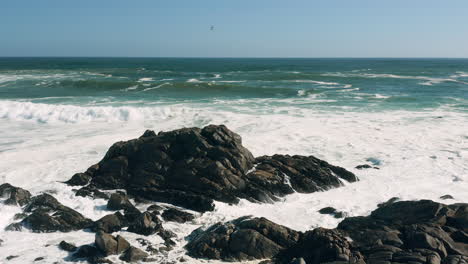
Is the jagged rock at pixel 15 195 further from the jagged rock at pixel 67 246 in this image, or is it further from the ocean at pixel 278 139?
the jagged rock at pixel 67 246

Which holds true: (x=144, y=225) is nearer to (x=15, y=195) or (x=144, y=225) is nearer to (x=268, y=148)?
(x=15, y=195)

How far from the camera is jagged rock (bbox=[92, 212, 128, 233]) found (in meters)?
10.5

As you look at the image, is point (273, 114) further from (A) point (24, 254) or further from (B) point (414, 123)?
(A) point (24, 254)

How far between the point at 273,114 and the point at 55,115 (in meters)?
14.2

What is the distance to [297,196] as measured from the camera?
12953 millimetres

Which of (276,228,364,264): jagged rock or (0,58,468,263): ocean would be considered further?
(0,58,468,263): ocean

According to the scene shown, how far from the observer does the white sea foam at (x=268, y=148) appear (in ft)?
37.6

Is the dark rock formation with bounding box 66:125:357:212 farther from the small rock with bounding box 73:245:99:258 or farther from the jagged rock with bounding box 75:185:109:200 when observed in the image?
the small rock with bounding box 73:245:99:258

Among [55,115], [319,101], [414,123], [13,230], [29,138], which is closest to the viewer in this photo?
[13,230]

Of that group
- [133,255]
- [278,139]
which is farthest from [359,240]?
[278,139]

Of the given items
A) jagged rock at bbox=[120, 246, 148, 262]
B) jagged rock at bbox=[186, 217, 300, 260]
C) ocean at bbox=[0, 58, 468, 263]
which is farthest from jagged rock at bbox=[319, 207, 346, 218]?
jagged rock at bbox=[120, 246, 148, 262]

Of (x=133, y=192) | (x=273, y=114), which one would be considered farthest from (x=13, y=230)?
(x=273, y=114)

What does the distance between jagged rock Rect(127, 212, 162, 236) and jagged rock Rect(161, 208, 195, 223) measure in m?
0.61

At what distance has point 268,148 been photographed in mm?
19016
